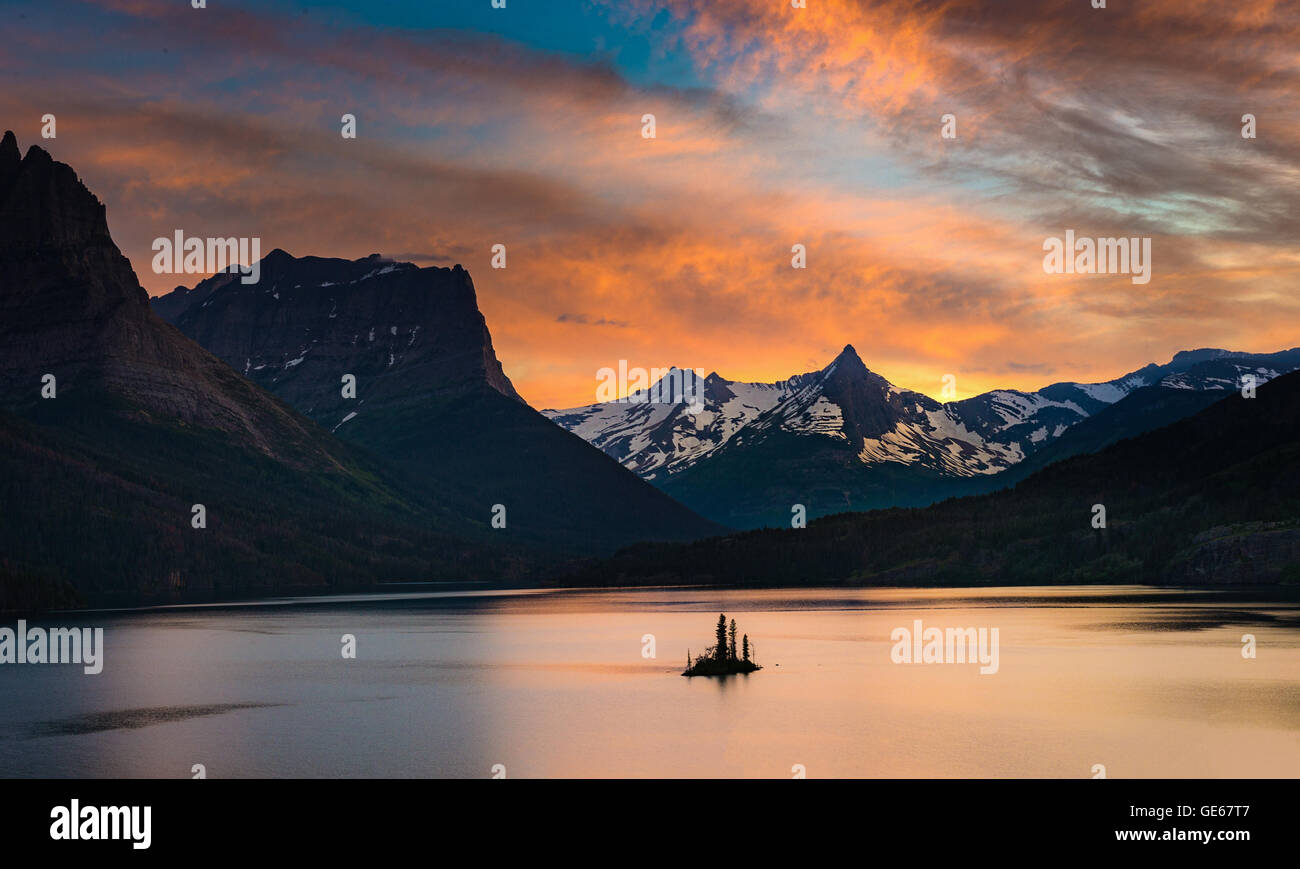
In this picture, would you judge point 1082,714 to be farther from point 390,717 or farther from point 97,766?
point 97,766

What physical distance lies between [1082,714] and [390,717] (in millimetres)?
55029

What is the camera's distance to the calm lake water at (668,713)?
3250 inches

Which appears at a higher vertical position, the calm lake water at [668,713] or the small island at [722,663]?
the small island at [722,663]

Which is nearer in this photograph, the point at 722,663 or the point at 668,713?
the point at 668,713

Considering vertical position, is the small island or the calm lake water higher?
the small island

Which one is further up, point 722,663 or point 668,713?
point 722,663

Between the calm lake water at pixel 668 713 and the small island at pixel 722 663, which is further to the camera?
the small island at pixel 722 663

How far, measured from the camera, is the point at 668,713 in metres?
106

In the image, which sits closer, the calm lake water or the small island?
the calm lake water

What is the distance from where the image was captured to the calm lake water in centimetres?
8256
